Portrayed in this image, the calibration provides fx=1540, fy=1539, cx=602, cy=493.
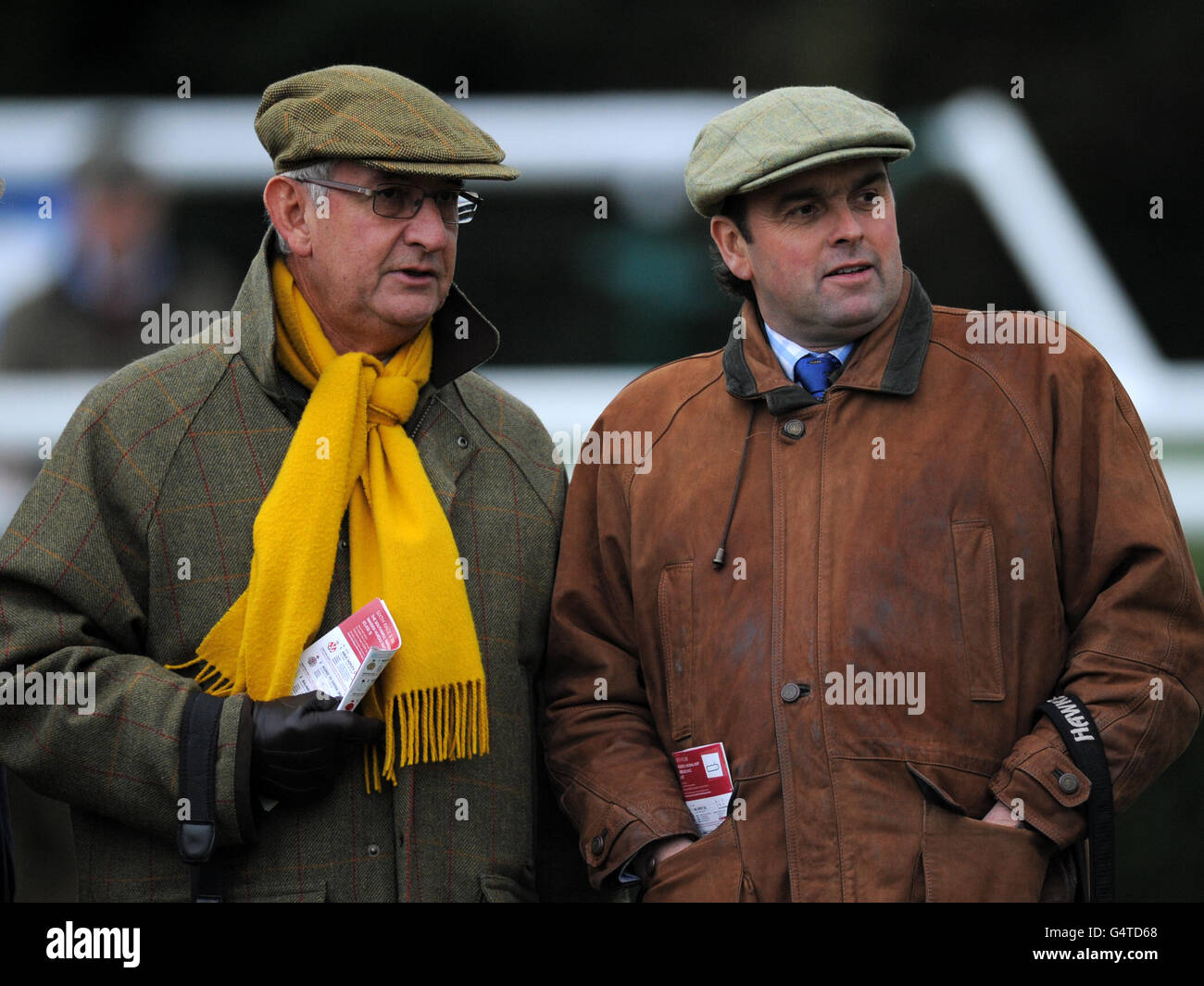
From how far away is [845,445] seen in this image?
8.50ft

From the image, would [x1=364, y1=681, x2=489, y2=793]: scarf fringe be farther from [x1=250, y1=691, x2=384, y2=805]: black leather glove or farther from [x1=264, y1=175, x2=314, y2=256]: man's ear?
[x1=264, y1=175, x2=314, y2=256]: man's ear

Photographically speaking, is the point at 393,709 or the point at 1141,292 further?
the point at 1141,292

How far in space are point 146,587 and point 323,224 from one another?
0.71 metres

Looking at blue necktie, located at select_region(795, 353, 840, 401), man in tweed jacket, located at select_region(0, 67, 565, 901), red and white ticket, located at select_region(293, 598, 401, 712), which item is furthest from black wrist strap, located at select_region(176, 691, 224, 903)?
blue necktie, located at select_region(795, 353, 840, 401)

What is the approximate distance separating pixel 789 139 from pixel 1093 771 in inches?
45.1

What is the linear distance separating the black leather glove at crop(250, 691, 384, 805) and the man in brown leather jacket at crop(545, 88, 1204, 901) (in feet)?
1.50

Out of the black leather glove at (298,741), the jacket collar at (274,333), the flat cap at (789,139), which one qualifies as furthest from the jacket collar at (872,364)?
the black leather glove at (298,741)

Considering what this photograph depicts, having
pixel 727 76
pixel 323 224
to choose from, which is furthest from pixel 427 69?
pixel 323 224

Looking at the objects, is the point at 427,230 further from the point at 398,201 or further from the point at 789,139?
the point at 789,139

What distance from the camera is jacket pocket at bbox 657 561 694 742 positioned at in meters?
2.66

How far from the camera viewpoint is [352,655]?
8.30 ft

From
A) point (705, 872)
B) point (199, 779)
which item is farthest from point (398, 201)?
point (705, 872)

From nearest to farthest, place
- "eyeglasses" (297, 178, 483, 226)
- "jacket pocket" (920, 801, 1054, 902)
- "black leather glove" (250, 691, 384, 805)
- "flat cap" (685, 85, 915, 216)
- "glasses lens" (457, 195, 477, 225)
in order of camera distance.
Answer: "jacket pocket" (920, 801, 1054, 902), "black leather glove" (250, 691, 384, 805), "flat cap" (685, 85, 915, 216), "eyeglasses" (297, 178, 483, 226), "glasses lens" (457, 195, 477, 225)
